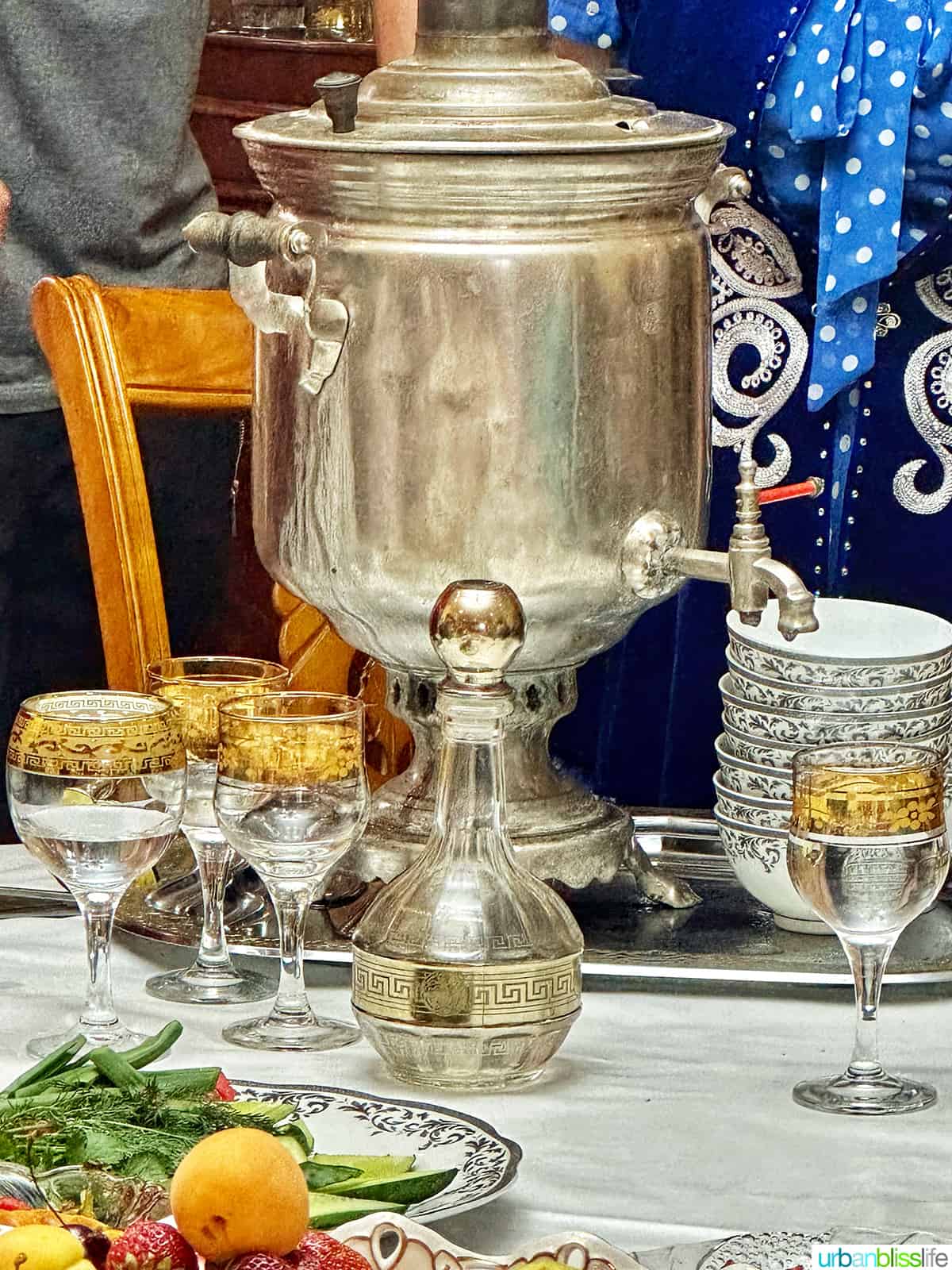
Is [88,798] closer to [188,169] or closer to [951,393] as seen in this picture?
[951,393]

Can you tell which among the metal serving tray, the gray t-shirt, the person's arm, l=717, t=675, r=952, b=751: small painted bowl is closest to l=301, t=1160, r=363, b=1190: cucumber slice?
the metal serving tray

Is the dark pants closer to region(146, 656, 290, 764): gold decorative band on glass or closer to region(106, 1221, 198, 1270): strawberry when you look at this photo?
region(146, 656, 290, 764): gold decorative band on glass

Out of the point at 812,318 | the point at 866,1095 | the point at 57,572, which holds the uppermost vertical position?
the point at 812,318

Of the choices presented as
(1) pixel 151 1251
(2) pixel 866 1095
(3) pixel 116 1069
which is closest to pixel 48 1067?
(3) pixel 116 1069

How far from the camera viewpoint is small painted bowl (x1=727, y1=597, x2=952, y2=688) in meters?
1.14

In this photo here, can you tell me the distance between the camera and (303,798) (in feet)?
3.31

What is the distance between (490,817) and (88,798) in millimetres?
184

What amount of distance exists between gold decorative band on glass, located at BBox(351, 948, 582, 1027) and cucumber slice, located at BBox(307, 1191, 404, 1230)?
0.16 metres

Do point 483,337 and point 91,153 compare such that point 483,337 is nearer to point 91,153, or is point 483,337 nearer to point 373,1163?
point 373,1163

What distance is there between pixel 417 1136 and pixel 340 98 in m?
0.53

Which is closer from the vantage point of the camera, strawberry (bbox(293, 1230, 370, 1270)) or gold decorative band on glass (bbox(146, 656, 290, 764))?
strawberry (bbox(293, 1230, 370, 1270))

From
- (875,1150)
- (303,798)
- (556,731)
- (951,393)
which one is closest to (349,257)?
(303,798)

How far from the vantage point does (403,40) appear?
1627 millimetres

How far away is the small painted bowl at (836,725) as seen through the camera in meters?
1.15
